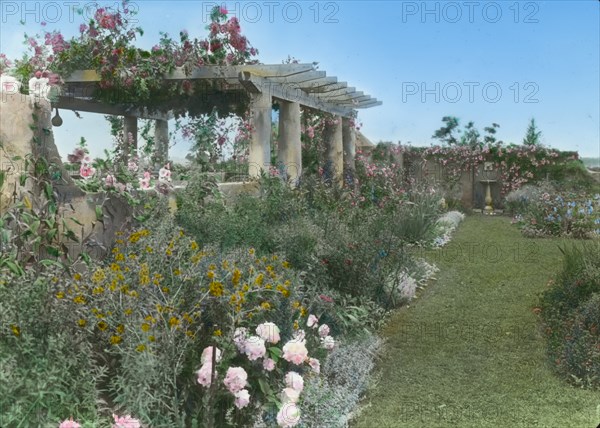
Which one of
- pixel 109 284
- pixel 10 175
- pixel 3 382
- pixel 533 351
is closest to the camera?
pixel 3 382

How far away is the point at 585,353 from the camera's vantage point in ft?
17.6

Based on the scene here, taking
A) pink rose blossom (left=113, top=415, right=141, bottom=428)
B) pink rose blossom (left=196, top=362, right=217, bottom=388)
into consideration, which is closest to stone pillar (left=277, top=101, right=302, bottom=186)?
pink rose blossom (left=196, top=362, right=217, bottom=388)

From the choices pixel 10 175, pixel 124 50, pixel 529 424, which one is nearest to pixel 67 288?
pixel 10 175

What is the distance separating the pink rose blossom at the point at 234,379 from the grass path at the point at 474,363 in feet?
3.52

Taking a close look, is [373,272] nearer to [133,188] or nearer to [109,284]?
[133,188]

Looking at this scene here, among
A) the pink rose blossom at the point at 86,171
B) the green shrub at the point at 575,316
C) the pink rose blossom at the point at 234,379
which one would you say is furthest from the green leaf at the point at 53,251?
the green shrub at the point at 575,316

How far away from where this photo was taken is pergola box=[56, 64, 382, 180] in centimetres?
1012

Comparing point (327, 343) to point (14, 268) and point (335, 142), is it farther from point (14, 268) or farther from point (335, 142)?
point (335, 142)

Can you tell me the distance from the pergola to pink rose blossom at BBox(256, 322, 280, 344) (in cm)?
615

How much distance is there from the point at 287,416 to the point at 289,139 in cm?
830

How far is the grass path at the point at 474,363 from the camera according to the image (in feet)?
14.9

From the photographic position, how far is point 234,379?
3664 mm

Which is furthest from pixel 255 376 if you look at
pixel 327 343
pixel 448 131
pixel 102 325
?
pixel 448 131

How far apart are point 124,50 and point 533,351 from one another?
7497mm
